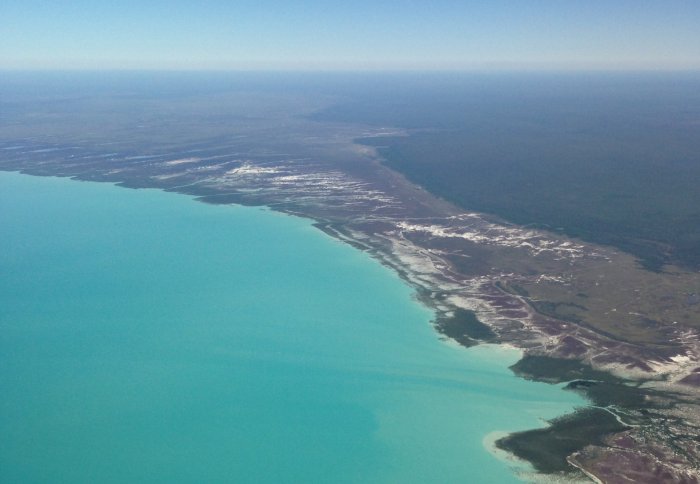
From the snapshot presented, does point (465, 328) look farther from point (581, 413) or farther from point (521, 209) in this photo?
point (521, 209)

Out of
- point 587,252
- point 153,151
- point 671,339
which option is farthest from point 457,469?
point 153,151

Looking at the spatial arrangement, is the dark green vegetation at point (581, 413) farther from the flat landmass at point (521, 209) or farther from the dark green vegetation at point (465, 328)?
the dark green vegetation at point (465, 328)

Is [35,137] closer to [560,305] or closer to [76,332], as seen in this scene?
[76,332]

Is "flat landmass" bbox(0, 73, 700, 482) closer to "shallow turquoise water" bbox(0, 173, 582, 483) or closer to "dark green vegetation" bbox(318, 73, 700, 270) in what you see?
"dark green vegetation" bbox(318, 73, 700, 270)

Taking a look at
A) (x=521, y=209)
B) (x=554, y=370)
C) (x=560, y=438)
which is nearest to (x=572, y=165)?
(x=521, y=209)

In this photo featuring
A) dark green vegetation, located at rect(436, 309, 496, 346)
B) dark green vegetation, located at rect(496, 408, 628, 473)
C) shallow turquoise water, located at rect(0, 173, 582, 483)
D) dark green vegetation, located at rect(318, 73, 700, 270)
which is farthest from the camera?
dark green vegetation, located at rect(318, 73, 700, 270)

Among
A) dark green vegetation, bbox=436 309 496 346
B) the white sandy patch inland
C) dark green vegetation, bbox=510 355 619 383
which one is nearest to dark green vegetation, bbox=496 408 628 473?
dark green vegetation, bbox=510 355 619 383
